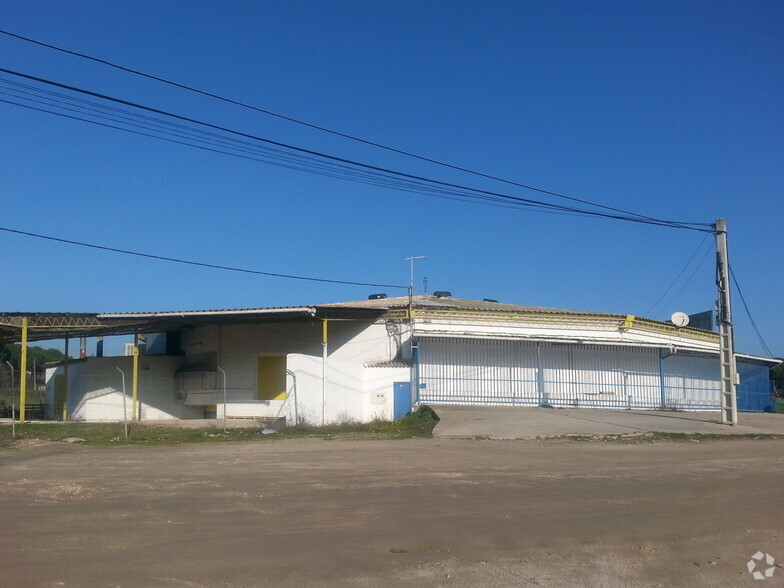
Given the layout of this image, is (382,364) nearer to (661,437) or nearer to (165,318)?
(165,318)

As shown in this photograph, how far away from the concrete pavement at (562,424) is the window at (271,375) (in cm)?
695

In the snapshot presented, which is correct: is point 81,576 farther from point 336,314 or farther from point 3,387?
point 3,387

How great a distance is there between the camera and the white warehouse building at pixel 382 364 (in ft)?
77.0

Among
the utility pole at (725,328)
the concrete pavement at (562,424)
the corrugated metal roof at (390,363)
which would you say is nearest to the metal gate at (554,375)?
the corrugated metal roof at (390,363)

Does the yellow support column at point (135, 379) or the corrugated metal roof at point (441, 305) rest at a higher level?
the corrugated metal roof at point (441, 305)

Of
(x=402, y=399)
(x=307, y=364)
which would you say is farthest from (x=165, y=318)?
(x=402, y=399)

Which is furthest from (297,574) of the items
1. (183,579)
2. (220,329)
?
(220,329)

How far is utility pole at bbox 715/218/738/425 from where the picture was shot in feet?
67.2

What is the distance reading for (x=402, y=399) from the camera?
23953mm

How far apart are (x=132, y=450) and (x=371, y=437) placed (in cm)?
561

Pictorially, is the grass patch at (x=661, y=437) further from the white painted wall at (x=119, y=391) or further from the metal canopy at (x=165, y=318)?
the white painted wall at (x=119, y=391)

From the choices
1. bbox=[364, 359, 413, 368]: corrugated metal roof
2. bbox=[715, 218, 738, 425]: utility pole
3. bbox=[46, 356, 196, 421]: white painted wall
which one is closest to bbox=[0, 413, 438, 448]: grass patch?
bbox=[364, 359, 413, 368]: corrugated metal roof

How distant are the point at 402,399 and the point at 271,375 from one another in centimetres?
650

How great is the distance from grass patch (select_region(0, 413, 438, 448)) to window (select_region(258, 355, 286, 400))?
5.66 m
